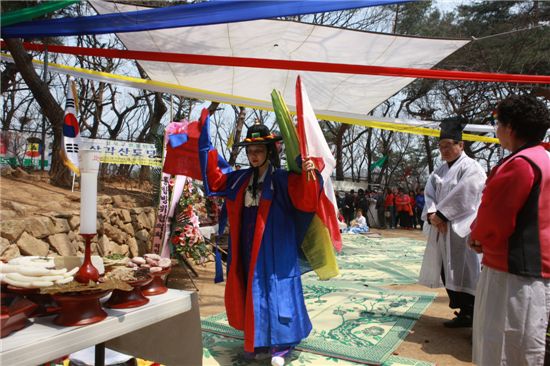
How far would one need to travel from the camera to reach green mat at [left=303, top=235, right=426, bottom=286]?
5.63m

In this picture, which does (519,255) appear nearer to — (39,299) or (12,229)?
(39,299)

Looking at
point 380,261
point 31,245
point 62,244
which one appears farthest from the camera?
point 380,261

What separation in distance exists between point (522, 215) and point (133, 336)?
1.76 m

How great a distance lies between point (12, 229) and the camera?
3885 millimetres

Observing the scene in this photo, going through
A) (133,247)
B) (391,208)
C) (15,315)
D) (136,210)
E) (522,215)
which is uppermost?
(522,215)

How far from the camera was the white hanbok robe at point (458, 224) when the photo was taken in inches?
126

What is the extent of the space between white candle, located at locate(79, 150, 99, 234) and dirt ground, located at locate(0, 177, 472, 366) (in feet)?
8.12

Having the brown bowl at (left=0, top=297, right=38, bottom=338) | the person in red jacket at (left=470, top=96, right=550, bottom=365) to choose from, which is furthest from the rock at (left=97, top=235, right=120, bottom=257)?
the person in red jacket at (left=470, top=96, right=550, bottom=365)

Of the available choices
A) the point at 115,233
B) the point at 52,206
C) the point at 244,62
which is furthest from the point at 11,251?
the point at 244,62

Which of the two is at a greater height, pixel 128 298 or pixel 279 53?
pixel 279 53

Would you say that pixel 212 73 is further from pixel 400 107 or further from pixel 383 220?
pixel 400 107

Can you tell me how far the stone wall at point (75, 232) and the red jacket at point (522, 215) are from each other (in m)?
2.76

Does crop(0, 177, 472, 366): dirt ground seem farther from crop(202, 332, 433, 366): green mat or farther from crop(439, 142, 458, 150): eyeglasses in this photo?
crop(439, 142, 458, 150): eyeglasses

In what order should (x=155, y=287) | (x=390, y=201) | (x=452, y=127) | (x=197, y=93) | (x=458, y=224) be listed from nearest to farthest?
(x=155, y=287) < (x=458, y=224) < (x=452, y=127) < (x=197, y=93) < (x=390, y=201)
